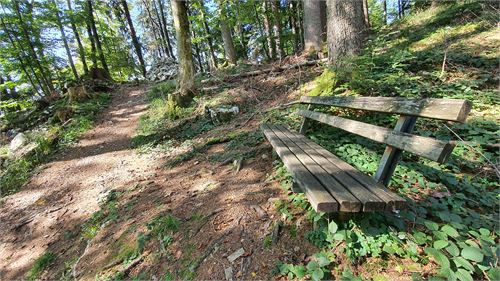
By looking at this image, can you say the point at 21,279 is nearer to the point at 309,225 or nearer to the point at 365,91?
the point at 309,225

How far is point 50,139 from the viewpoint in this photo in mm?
7375

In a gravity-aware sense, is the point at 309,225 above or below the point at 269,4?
below

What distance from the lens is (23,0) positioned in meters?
12.5

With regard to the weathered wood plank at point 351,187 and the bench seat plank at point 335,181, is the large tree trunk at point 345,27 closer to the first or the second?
the bench seat plank at point 335,181

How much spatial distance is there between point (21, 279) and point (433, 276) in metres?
4.71

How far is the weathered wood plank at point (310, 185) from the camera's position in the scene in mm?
1707

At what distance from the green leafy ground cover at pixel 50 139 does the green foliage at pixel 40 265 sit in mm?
3346

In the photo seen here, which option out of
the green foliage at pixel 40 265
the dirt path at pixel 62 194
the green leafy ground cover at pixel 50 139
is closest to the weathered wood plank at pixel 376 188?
the green foliage at pixel 40 265

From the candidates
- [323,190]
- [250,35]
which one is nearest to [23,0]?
[250,35]

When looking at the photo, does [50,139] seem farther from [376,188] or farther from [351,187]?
[376,188]

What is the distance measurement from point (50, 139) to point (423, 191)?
901 cm

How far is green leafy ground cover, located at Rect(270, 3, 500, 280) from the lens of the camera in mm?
1769

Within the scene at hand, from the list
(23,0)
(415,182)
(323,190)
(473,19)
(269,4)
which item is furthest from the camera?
(269,4)

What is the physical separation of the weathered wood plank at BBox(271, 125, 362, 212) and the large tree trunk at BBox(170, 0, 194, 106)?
5683mm
